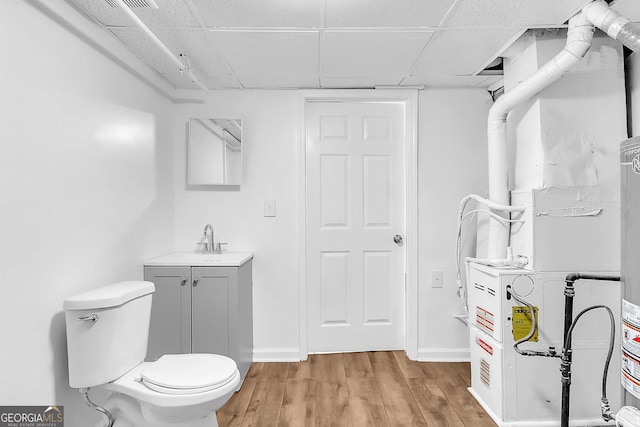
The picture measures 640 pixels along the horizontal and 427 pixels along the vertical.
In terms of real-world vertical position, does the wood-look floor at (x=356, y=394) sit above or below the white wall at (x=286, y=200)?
below

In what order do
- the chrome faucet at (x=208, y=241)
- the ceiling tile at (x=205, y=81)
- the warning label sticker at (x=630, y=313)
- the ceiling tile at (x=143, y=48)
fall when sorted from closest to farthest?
the warning label sticker at (x=630, y=313), the ceiling tile at (x=143, y=48), the ceiling tile at (x=205, y=81), the chrome faucet at (x=208, y=241)

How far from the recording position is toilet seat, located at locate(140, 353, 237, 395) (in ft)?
4.90

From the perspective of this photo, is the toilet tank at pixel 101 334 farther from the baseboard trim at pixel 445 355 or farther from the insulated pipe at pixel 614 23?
the insulated pipe at pixel 614 23

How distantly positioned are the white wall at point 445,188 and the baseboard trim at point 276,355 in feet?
3.20

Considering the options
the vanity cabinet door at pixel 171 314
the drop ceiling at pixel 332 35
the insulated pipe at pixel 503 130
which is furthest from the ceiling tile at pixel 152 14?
the insulated pipe at pixel 503 130

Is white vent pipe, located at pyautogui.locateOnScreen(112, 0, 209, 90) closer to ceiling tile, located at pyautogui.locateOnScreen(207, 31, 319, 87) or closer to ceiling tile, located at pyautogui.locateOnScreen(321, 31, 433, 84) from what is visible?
ceiling tile, located at pyautogui.locateOnScreen(207, 31, 319, 87)

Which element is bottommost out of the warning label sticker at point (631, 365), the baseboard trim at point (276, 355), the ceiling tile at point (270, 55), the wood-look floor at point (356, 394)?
the wood-look floor at point (356, 394)

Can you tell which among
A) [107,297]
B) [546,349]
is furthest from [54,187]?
[546,349]

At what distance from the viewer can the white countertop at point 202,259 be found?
89.7 inches

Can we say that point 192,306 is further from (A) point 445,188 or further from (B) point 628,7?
(B) point 628,7

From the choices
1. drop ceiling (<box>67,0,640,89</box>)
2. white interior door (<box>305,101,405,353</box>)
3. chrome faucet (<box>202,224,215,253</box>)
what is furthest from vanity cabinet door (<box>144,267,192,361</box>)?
drop ceiling (<box>67,0,640,89</box>)

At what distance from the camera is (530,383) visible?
74.1 inches

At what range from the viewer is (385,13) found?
5.66 ft

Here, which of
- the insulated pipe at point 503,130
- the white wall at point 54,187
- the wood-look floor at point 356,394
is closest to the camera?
the white wall at point 54,187
